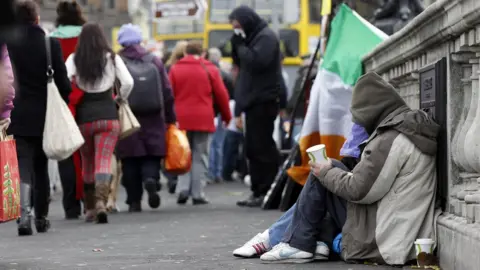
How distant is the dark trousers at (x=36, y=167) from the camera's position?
1202 centimetres

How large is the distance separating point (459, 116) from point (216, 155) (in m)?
16.5

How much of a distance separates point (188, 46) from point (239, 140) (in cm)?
888

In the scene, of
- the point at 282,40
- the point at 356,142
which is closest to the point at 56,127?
the point at 356,142

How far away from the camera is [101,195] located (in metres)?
13.6

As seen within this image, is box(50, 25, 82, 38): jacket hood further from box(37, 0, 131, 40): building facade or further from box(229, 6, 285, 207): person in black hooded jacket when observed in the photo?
box(37, 0, 131, 40): building facade

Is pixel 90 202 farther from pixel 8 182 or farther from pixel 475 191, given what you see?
pixel 475 191

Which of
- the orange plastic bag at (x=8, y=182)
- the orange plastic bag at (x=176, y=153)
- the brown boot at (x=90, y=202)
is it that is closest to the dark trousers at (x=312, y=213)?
the orange plastic bag at (x=8, y=182)

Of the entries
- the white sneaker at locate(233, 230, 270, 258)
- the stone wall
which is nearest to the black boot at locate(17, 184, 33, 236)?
the white sneaker at locate(233, 230, 270, 258)

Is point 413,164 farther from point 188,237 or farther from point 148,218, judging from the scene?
point 148,218

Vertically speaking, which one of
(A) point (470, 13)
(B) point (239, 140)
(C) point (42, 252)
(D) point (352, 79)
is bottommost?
(B) point (239, 140)

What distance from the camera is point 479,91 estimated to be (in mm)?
7168

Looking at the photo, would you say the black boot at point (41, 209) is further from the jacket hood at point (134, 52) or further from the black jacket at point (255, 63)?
the black jacket at point (255, 63)

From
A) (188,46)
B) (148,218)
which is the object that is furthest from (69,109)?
(188,46)

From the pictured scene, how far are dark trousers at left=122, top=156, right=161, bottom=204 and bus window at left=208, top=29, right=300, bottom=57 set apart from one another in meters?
18.6
